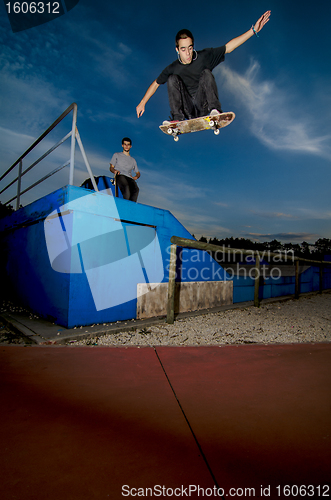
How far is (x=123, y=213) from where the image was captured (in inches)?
143

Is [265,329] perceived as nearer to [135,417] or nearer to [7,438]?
[135,417]

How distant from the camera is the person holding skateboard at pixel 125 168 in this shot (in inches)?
179

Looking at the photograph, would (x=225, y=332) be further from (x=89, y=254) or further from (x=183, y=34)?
(x=183, y=34)

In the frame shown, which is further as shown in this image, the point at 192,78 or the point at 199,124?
the point at 199,124

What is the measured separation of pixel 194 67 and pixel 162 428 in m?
3.94

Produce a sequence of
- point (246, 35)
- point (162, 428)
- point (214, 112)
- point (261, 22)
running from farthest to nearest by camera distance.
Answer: point (214, 112) < point (246, 35) < point (261, 22) < point (162, 428)

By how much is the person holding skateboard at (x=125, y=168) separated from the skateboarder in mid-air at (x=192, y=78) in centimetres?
141

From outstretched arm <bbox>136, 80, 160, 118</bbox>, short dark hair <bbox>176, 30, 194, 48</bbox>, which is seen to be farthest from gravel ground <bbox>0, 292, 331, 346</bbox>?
short dark hair <bbox>176, 30, 194, 48</bbox>

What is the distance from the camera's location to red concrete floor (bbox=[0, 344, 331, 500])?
34.8 inches

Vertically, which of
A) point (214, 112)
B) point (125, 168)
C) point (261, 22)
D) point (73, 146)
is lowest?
point (73, 146)

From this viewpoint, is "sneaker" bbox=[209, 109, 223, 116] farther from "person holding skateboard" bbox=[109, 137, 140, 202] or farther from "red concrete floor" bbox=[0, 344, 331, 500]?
"red concrete floor" bbox=[0, 344, 331, 500]

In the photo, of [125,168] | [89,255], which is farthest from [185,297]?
[125,168]

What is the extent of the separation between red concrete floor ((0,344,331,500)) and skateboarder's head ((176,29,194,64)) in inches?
Result: 145

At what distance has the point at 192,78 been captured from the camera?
126 inches
